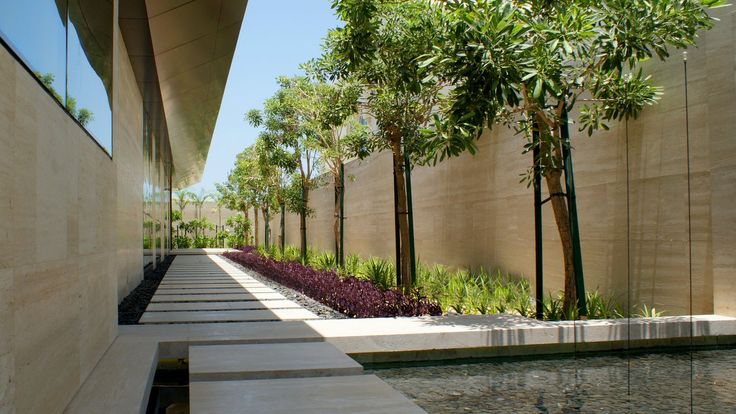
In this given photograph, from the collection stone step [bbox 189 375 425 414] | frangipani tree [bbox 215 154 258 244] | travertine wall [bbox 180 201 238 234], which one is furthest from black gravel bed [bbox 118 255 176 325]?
travertine wall [bbox 180 201 238 234]

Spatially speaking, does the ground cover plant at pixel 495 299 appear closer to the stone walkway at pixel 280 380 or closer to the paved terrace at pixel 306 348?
the paved terrace at pixel 306 348

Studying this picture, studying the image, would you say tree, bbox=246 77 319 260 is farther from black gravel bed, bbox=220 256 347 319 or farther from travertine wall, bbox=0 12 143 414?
travertine wall, bbox=0 12 143 414

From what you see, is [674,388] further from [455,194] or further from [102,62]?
[455,194]

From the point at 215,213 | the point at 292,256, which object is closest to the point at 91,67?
the point at 292,256

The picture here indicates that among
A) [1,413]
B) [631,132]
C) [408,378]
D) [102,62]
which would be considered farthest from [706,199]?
[1,413]

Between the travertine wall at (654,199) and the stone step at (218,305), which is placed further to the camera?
the stone step at (218,305)

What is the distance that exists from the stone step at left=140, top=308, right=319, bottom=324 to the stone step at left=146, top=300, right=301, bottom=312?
1.15 feet

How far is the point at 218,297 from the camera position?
10148mm

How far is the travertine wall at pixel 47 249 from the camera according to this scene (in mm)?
2221

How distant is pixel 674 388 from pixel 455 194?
791 centimetres

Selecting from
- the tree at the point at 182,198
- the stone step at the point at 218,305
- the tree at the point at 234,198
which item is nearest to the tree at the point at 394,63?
the stone step at the point at 218,305

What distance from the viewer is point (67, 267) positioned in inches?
129

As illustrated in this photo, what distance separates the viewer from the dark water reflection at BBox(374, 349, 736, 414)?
4082 mm

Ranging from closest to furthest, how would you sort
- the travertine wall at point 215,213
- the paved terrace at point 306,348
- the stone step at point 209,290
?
the paved terrace at point 306,348
the stone step at point 209,290
the travertine wall at point 215,213
